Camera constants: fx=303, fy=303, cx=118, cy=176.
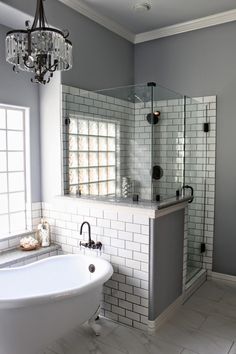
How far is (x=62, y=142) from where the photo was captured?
10.6ft

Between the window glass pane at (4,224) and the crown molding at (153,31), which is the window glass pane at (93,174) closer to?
the window glass pane at (4,224)

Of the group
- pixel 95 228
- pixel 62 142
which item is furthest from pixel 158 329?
pixel 62 142

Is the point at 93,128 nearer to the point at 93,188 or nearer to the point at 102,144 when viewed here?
the point at 102,144

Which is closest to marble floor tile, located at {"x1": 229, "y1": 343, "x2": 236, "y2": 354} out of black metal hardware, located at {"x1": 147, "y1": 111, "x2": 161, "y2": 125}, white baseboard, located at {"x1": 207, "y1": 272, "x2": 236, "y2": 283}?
white baseboard, located at {"x1": 207, "y1": 272, "x2": 236, "y2": 283}

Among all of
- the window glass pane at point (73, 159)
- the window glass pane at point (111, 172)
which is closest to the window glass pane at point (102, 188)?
the window glass pane at point (111, 172)

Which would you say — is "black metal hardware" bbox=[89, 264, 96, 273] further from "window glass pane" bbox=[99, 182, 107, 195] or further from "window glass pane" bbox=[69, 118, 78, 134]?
"window glass pane" bbox=[69, 118, 78, 134]

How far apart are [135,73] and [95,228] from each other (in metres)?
2.36

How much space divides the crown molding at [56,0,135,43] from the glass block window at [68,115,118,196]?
1.14 metres

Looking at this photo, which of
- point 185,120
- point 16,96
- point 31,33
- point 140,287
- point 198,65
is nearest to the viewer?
point 31,33

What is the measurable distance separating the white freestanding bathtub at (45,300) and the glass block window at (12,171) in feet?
2.21

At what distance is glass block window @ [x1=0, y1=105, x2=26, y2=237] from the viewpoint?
10.2 feet

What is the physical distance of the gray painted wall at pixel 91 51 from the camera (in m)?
3.00

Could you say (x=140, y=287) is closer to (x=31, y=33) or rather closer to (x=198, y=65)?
(x=31, y=33)

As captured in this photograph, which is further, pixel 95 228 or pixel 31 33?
pixel 95 228
